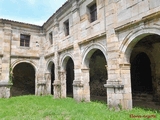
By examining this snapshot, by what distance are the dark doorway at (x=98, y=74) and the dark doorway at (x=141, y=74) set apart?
2650 mm

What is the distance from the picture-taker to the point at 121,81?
6.47 meters

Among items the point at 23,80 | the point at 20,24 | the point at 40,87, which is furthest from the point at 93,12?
the point at 23,80

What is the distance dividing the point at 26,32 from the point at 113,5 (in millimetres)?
8873

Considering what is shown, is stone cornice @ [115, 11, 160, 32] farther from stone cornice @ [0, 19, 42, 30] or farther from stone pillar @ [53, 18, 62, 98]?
stone cornice @ [0, 19, 42, 30]

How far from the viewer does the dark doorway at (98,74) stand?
41.3 feet

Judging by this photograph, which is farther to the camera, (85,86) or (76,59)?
(76,59)

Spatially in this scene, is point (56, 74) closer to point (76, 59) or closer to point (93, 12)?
point (76, 59)

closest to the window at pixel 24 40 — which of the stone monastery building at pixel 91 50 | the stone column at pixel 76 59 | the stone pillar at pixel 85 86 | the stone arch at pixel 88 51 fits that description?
the stone monastery building at pixel 91 50

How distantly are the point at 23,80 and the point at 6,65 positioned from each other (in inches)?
156

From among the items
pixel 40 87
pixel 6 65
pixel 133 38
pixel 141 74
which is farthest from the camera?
pixel 40 87

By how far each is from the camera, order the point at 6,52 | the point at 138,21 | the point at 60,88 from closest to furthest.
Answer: the point at 138,21, the point at 60,88, the point at 6,52

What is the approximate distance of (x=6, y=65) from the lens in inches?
469

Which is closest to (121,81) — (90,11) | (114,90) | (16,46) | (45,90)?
(114,90)

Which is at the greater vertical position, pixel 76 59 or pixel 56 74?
pixel 76 59
